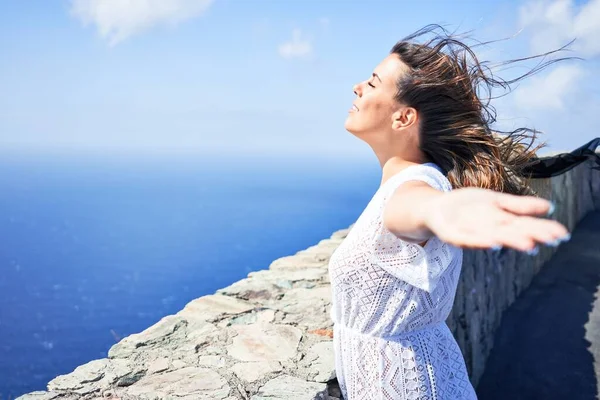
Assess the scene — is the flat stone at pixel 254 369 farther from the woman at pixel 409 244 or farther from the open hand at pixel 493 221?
the open hand at pixel 493 221

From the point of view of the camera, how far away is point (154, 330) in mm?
2900

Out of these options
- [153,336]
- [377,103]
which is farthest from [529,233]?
[153,336]

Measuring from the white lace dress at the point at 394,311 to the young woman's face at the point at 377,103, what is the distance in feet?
0.77

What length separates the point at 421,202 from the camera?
118 cm

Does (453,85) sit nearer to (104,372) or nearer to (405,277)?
(405,277)

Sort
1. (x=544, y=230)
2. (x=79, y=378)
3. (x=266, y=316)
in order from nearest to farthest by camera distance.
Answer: (x=544, y=230) → (x=79, y=378) → (x=266, y=316)

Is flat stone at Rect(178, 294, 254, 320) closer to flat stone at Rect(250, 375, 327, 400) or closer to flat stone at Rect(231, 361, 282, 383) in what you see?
flat stone at Rect(231, 361, 282, 383)

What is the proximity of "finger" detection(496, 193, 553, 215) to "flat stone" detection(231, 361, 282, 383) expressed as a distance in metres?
1.73

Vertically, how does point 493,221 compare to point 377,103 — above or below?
below

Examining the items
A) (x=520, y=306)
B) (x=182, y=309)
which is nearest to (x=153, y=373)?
(x=182, y=309)

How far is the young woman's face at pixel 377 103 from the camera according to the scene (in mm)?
1749

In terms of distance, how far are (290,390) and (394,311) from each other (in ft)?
2.74

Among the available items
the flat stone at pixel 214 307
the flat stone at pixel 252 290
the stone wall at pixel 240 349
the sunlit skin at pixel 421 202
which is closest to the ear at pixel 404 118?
the sunlit skin at pixel 421 202

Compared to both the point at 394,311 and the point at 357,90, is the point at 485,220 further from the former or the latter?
the point at 357,90
